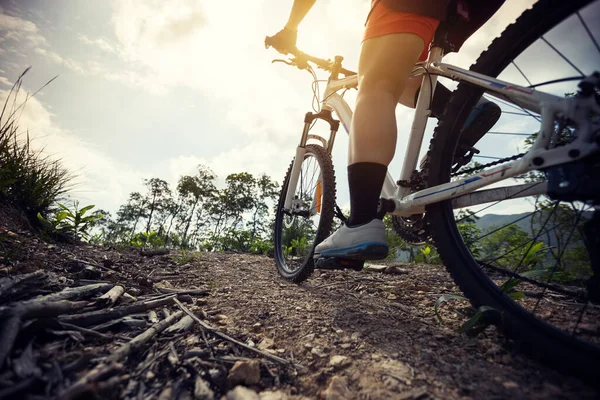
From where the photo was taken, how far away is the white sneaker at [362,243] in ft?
4.25

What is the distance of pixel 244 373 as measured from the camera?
76 centimetres

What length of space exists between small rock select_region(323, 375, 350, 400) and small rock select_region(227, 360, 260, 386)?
207 millimetres

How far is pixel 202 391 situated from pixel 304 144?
7.38 feet

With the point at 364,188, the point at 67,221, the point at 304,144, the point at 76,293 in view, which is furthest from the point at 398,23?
the point at 67,221

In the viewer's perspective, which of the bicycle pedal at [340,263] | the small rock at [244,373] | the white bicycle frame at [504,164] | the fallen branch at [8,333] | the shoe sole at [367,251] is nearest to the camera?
the fallen branch at [8,333]

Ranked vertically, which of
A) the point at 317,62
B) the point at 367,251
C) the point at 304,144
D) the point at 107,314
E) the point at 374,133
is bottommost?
the point at 107,314

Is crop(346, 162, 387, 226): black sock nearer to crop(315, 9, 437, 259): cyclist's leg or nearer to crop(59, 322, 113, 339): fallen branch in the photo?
crop(315, 9, 437, 259): cyclist's leg

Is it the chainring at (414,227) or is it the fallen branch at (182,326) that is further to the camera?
the chainring at (414,227)

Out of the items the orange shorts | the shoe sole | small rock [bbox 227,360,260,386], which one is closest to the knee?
the orange shorts

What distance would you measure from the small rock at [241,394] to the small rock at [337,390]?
192 mm

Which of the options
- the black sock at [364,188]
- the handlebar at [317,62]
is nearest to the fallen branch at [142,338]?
the black sock at [364,188]

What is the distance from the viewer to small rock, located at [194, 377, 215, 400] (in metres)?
0.67

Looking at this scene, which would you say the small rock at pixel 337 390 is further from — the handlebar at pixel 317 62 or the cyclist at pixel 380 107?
the handlebar at pixel 317 62

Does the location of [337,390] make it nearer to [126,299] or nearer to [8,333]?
[8,333]
